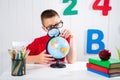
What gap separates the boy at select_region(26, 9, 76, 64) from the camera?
1.83 meters

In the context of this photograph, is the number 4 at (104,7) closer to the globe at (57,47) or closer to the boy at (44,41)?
the boy at (44,41)

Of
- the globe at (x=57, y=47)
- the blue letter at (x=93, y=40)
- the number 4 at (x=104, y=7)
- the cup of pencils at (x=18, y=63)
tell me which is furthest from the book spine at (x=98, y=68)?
the number 4 at (x=104, y=7)

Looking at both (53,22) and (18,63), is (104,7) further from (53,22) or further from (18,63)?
(18,63)

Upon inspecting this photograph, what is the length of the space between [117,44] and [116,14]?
0.25 m

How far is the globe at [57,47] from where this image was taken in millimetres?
1676

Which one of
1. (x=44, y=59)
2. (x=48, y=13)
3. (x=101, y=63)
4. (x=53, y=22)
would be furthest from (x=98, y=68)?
(x=48, y=13)

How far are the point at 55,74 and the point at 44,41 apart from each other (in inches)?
21.6

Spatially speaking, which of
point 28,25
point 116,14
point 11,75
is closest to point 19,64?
point 11,75

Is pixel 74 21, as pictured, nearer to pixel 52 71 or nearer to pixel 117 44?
pixel 117 44

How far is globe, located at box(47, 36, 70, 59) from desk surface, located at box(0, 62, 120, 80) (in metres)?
0.10

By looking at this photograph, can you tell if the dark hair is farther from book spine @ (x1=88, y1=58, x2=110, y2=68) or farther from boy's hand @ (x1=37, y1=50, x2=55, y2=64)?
book spine @ (x1=88, y1=58, x2=110, y2=68)

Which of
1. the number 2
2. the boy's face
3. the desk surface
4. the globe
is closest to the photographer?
the desk surface

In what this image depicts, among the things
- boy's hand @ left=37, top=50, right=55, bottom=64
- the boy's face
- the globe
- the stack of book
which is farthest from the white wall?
the stack of book

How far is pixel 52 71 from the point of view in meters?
1.64
